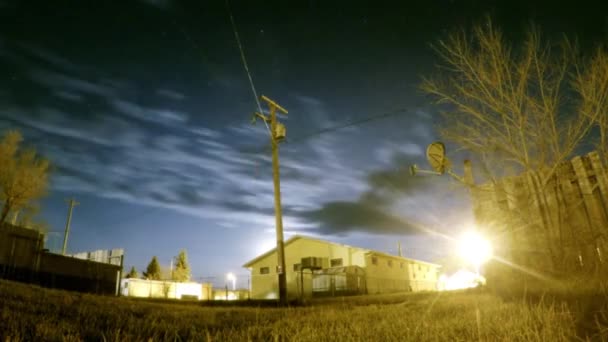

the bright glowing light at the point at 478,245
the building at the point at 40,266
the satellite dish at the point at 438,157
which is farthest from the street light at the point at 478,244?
the building at the point at 40,266

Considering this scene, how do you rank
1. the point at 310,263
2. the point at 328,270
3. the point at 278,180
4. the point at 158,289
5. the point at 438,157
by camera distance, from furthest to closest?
the point at 328,270, the point at 158,289, the point at 310,263, the point at 278,180, the point at 438,157

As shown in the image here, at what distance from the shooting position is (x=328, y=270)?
99.4ft

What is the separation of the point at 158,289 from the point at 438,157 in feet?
96.9

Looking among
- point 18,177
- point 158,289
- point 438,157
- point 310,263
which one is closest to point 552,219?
point 438,157

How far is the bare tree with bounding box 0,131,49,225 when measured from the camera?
17984 mm

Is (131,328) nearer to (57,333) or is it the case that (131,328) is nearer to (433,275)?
(57,333)

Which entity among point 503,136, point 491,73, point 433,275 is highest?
point 491,73

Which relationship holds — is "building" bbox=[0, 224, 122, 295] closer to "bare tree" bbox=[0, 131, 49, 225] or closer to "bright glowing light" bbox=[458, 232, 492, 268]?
"bare tree" bbox=[0, 131, 49, 225]

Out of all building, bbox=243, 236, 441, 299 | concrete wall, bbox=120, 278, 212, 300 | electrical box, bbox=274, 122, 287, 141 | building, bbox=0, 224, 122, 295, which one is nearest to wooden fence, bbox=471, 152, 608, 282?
electrical box, bbox=274, 122, 287, 141

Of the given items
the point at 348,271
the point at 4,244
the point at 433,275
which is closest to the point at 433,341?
the point at 4,244

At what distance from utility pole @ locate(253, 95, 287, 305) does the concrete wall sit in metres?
15.1

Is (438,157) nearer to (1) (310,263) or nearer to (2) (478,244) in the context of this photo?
(2) (478,244)

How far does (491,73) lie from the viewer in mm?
5949

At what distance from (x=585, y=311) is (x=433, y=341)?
64.9 inches
